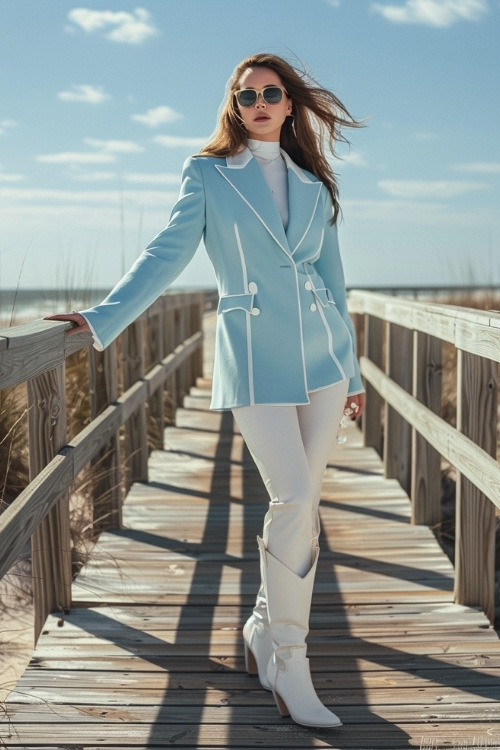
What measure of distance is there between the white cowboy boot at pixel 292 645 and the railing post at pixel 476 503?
1.04 meters

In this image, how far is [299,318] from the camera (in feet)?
8.98

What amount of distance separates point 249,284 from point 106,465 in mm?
2206

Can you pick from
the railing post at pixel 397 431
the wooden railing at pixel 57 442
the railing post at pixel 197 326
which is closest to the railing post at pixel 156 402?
the wooden railing at pixel 57 442

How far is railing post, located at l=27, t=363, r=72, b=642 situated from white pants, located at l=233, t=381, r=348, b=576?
718 mm

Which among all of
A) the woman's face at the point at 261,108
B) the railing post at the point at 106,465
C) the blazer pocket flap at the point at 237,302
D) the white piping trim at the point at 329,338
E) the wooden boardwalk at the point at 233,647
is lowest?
the wooden boardwalk at the point at 233,647

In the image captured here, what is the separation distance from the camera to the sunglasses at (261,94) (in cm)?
280

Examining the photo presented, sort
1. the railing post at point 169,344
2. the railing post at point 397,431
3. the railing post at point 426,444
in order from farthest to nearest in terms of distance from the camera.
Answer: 1. the railing post at point 169,344
2. the railing post at point 397,431
3. the railing post at point 426,444

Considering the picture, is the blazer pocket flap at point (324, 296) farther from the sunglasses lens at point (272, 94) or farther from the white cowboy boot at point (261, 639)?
the white cowboy boot at point (261, 639)

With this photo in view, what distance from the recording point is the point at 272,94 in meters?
2.80

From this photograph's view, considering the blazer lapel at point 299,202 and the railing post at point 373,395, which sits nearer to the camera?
the blazer lapel at point 299,202

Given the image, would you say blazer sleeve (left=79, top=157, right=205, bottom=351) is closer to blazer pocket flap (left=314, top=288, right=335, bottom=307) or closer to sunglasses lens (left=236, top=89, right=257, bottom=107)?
sunglasses lens (left=236, top=89, right=257, bottom=107)

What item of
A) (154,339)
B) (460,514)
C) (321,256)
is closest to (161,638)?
(460,514)

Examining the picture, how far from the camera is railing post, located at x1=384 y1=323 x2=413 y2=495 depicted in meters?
5.51

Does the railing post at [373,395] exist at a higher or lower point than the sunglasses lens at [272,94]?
lower
